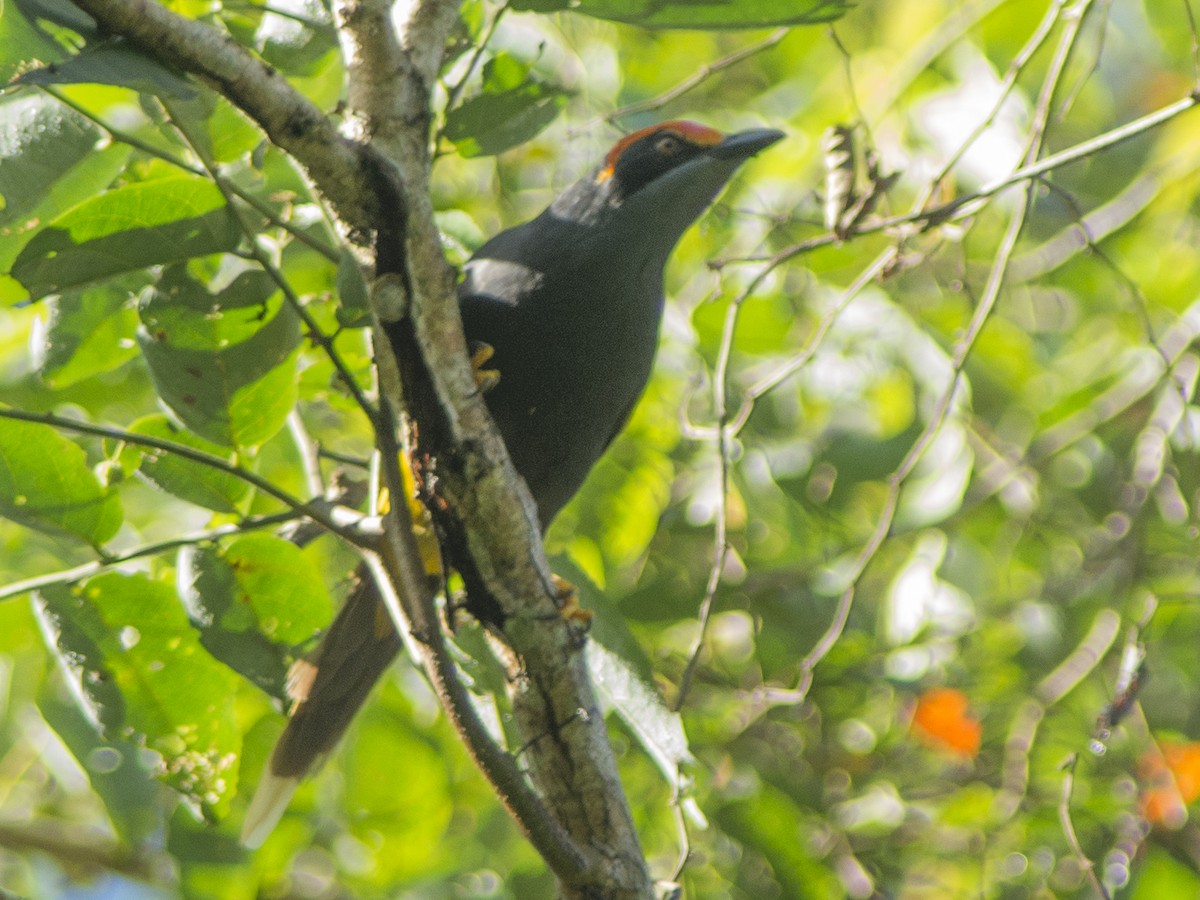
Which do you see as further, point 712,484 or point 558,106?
point 712,484

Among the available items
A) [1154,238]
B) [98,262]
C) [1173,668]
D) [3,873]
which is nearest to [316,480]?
[98,262]

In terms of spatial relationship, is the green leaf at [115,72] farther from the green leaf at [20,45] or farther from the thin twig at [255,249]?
the thin twig at [255,249]

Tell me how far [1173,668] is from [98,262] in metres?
4.25

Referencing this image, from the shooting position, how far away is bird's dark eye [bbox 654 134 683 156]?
12.9 ft

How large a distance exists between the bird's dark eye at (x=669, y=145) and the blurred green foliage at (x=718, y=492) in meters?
0.13

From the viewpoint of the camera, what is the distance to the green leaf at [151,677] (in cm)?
270

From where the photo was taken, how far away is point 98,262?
2395 mm

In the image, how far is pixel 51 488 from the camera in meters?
2.60

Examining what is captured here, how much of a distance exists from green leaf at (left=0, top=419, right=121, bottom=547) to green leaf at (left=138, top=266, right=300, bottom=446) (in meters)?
0.26

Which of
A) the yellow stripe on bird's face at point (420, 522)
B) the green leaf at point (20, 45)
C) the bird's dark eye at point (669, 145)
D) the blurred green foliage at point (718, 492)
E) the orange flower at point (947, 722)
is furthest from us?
the orange flower at point (947, 722)

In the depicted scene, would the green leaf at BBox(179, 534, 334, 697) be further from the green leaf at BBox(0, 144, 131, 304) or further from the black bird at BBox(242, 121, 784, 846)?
the green leaf at BBox(0, 144, 131, 304)

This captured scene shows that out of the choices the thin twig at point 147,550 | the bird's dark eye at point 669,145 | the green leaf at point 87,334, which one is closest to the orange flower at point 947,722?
the bird's dark eye at point 669,145

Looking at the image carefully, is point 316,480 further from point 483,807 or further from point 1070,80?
point 1070,80

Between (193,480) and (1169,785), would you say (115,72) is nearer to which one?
(193,480)
